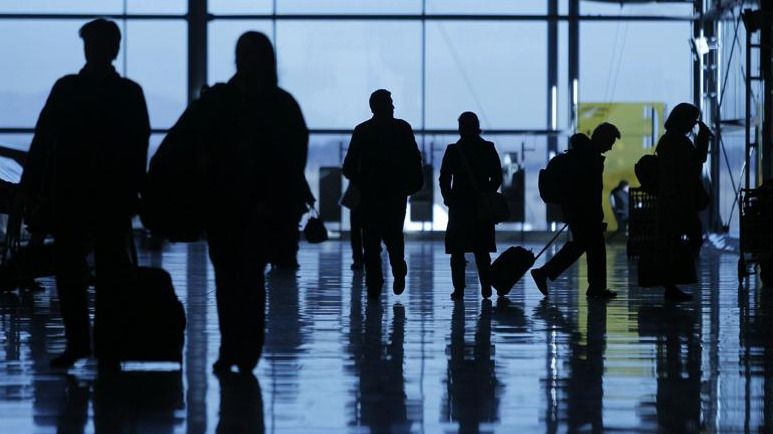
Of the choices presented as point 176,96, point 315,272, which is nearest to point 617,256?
point 315,272

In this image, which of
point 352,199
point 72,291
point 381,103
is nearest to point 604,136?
point 381,103

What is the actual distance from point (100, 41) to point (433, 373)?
1775 mm

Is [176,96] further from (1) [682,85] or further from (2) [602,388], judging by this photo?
(2) [602,388]

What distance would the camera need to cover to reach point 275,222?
581cm

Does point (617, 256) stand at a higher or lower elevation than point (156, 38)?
lower

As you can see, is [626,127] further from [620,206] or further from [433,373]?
[433,373]

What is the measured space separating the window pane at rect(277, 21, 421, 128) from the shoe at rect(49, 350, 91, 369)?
16.7m

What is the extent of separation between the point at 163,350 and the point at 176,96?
56.9 feet

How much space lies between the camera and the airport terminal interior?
5.04 metres

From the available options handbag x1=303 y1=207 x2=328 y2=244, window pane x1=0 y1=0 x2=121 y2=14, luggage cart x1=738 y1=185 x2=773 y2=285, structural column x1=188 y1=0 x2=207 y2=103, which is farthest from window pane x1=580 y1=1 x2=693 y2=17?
handbag x1=303 y1=207 x2=328 y2=244

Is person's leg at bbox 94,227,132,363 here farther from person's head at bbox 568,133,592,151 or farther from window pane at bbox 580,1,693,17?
window pane at bbox 580,1,693,17

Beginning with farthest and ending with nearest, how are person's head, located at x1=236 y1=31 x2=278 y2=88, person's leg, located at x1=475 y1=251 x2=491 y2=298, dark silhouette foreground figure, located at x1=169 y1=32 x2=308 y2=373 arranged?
1. person's leg, located at x1=475 y1=251 x2=491 y2=298
2. person's head, located at x1=236 y1=31 x2=278 y2=88
3. dark silhouette foreground figure, located at x1=169 y1=32 x2=308 y2=373

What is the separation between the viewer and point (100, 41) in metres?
5.96

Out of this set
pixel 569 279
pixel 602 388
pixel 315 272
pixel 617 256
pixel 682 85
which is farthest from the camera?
pixel 682 85
